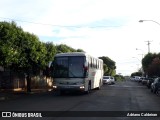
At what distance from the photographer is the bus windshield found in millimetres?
31394

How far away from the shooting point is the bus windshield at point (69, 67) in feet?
103

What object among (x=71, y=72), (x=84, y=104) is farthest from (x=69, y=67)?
(x=84, y=104)

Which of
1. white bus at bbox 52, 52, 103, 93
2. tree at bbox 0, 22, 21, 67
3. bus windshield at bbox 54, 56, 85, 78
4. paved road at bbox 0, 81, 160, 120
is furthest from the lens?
bus windshield at bbox 54, 56, 85, 78

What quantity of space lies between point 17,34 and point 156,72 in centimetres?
3673

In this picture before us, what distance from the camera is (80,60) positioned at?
31.7m

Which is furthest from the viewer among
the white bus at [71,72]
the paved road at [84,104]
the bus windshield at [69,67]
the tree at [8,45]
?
the bus windshield at [69,67]

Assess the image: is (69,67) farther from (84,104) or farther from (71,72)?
(84,104)

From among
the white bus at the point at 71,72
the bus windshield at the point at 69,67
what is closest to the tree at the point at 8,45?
the white bus at the point at 71,72

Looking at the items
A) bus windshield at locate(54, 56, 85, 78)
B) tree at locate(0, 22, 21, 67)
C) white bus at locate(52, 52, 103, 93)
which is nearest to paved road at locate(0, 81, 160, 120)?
white bus at locate(52, 52, 103, 93)

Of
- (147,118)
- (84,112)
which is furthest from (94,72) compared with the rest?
(147,118)

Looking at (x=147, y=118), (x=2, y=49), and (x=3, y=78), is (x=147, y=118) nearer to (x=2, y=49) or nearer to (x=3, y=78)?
(x=2, y=49)

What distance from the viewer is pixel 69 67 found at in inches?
1243

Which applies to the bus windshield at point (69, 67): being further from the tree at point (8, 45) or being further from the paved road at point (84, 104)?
the tree at point (8, 45)

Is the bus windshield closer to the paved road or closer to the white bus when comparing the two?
the white bus
